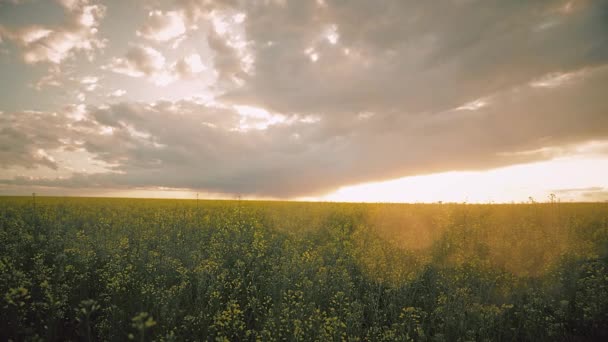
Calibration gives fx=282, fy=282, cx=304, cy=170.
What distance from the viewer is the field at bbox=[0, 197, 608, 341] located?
214 inches

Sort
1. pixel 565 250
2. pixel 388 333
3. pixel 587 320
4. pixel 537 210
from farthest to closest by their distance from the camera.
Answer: pixel 537 210 < pixel 565 250 < pixel 587 320 < pixel 388 333

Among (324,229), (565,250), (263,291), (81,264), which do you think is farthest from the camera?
(324,229)

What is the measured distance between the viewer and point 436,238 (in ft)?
38.3

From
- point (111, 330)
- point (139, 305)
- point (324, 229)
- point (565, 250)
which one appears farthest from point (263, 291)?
point (565, 250)

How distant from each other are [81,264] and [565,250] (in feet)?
50.0

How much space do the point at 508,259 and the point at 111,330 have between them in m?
11.7

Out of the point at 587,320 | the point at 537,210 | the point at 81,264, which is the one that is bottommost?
the point at 587,320

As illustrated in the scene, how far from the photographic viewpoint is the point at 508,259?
980 cm

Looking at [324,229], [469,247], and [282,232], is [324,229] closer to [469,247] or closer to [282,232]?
[282,232]

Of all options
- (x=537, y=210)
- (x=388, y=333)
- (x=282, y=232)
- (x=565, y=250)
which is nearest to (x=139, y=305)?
(x=388, y=333)

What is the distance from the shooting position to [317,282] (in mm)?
7359

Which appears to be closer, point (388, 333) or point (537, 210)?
point (388, 333)

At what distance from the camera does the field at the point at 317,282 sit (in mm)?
5430

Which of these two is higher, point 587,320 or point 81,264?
point 81,264
